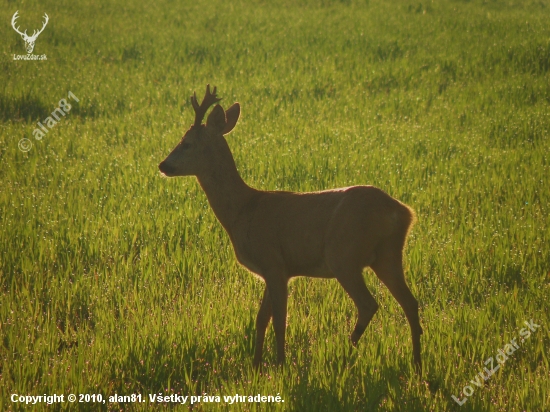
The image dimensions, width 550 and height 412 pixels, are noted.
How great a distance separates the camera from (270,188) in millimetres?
8977

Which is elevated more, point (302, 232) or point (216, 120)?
point (216, 120)

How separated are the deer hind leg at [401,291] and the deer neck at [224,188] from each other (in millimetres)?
1178

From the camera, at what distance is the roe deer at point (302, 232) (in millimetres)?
4590

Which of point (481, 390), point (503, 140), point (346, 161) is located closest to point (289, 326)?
point (481, 390)

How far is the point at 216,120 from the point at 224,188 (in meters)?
0.52

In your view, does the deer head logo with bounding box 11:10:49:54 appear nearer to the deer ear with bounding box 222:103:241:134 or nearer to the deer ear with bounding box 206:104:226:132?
the deer ear with bounding box 222:103:241:134

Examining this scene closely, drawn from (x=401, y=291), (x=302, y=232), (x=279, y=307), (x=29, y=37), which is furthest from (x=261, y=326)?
(x=29, y=37)

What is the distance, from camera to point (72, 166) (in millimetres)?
10250

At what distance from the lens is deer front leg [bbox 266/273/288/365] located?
4.71 meters

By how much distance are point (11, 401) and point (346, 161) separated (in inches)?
264

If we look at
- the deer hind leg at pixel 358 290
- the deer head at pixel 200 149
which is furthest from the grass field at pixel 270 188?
the deer head at pixel 200 149

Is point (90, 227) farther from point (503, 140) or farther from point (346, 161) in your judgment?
point (503, 140)

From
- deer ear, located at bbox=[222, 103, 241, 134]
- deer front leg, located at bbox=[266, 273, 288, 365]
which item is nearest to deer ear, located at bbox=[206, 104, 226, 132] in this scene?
deer ear, located at bbox=[222, 103, 241, 134]

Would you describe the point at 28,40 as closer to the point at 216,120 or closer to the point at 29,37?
the point at 29,37
